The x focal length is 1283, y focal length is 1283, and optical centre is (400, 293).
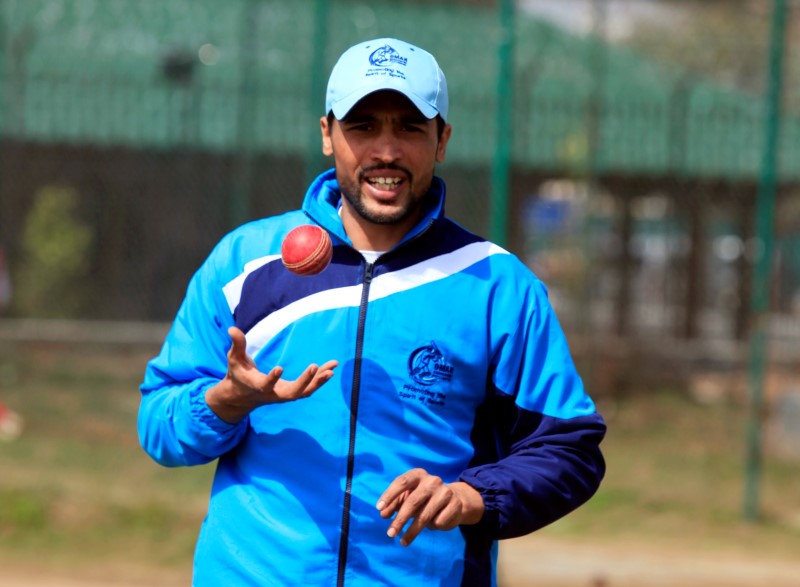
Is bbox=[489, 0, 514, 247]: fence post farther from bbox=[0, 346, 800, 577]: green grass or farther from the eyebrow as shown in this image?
the eyebrow

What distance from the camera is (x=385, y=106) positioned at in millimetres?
2652

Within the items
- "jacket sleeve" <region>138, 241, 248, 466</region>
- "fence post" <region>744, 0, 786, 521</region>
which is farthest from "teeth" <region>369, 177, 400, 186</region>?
"fence post" <region>744, 0, 786, 521</region>

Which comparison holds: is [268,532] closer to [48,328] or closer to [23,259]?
[48,328]

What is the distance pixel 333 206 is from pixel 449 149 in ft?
22.5

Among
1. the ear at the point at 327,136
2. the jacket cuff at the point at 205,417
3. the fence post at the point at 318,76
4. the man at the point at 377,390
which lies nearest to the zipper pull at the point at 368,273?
the man at the point at 377,390

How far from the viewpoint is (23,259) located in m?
11.3

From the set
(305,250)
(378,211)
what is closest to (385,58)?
(378,211)

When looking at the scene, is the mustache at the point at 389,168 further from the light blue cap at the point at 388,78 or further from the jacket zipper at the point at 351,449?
the jacket zipper at the point at 351,449

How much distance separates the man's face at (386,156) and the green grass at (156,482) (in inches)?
188

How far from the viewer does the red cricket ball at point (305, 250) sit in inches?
100

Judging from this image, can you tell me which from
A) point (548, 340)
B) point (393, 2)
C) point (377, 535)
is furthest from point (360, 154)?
point (393, 2)

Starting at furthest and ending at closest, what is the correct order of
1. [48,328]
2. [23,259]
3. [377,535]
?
[23,259] → [48,328] → [377,535]

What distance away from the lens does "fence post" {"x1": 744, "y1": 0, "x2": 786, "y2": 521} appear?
7.98m

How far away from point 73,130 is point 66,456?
2977 millimetres
